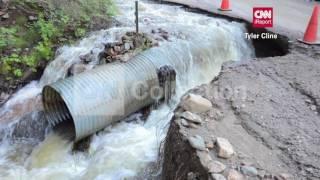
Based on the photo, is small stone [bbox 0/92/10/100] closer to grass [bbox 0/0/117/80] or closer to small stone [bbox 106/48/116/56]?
grass [bbox 0/0/117/80]

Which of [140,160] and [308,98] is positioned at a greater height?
[308,98]

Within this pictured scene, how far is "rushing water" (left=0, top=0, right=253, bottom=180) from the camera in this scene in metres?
4.82

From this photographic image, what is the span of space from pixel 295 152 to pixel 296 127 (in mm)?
471

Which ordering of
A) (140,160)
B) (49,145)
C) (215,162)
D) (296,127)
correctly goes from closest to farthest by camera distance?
(215,162)
(296,127)
(140,160)
(49,145)

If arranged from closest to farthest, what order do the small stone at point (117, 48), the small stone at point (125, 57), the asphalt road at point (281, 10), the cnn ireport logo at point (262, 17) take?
the small stone at point (125, 57)
the small stone at point (117, 48)
the asphalt road at point (281, 10)
the cnn ireport logo at point (262, 17)

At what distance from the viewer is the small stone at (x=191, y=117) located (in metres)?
3.76

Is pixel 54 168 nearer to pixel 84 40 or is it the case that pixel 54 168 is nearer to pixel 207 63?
pixel 84 40

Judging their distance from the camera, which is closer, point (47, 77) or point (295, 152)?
point (295, 152)

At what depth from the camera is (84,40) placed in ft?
22.7

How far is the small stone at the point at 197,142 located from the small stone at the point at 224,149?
6.0 inches

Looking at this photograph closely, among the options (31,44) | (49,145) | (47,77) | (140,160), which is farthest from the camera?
(31,44)

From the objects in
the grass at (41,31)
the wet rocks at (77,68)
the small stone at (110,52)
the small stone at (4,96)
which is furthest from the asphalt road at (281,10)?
the small stone at (4,96)

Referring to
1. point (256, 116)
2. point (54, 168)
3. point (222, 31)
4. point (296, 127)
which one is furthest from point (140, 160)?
point (222, 31)

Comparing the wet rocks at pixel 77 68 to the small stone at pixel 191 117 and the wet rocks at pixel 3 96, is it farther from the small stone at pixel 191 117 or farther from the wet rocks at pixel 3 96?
the small stone at pixel 191 117
